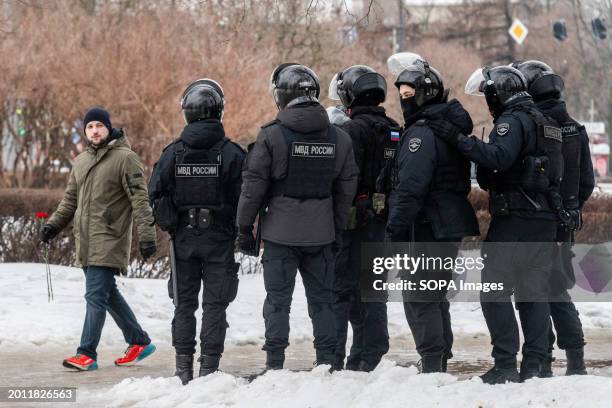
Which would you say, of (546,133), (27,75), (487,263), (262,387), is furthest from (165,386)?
(27,75)

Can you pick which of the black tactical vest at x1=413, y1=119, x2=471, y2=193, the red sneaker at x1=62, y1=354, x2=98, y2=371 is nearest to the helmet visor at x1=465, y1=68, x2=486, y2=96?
the black tactical vest at x1=413, y1=119, x2=471, y2=193

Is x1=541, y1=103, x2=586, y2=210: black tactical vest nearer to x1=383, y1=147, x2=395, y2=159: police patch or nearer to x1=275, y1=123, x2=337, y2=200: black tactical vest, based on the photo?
x1=383, y1=147, x2=395, y2=159: police patch

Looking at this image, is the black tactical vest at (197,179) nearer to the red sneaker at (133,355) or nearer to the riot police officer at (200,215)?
the riot police officer at (200,215)

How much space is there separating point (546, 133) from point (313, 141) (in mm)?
1344

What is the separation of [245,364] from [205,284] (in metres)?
1.34

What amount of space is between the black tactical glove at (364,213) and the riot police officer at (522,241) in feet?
2.77

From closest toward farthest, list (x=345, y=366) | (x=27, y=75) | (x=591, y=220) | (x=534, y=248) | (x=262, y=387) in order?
(x=262, y=387) < (x=534, y=248) < (x=345, y=366) < (x=591, y=220) < (x=27, y=75)

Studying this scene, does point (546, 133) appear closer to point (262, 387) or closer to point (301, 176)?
point (301, 176)

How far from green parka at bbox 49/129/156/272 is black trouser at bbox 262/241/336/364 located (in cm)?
137

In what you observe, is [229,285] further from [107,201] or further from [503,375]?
[503,375]

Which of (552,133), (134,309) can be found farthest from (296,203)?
(134,309)

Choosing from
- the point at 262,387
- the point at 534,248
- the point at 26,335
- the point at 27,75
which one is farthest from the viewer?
the point at 27,75

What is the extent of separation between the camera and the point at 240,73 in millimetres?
21109

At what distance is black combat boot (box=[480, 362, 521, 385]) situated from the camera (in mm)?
7254
